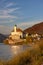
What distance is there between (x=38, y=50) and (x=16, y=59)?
349cm

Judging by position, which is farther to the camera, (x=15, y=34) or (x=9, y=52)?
(x=15, y=34)

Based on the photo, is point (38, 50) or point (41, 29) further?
point (41, 29)

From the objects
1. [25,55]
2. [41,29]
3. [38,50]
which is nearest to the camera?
[25,55]

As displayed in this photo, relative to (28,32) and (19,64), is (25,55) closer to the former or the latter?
(19,64)

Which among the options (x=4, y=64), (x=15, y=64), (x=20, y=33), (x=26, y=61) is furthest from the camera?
(x=20, y=33)

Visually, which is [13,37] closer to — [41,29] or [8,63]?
[41,29]

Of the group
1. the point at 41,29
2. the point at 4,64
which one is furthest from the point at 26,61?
the point at 41,29

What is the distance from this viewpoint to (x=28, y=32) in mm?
74875

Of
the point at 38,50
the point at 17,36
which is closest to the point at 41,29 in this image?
the point at 17,36

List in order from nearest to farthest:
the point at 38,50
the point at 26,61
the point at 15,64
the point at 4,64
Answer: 1. the point at 4,64
2. the point at 15,64
3. the point at 26,61
4. the point at 38,50

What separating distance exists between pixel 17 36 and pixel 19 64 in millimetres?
61040

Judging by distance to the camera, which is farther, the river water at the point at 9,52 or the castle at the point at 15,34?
the castle at the point at 15,34

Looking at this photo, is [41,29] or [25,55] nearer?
[25,55]

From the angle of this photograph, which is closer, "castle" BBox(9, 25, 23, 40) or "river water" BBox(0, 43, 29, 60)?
"river water" BBox(0, 43, 29, 60)
